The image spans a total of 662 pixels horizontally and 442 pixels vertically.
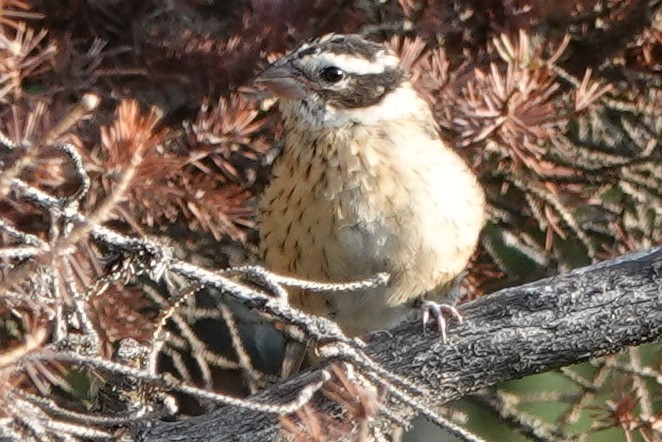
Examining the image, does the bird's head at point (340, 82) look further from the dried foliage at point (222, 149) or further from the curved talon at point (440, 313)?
the curved talon at point (440, 313)

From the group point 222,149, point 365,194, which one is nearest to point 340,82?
point 365,194

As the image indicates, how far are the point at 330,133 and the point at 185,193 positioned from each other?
34 centimetres

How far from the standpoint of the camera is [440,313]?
144 centimetres

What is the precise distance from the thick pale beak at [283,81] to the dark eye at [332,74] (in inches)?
1.5

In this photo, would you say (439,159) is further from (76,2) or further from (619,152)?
(76,2)

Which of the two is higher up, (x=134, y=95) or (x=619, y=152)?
(x=134, y=95)

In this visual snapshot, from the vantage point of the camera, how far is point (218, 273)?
1.10m

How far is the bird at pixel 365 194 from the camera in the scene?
155 cm

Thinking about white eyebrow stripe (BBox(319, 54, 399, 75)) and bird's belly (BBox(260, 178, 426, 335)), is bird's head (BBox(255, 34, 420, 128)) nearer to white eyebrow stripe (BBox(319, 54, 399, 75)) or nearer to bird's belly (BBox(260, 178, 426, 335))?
white eyebrow stripe (BBox(319, 54, 399, 75))

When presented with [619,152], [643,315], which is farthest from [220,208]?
[619,152]

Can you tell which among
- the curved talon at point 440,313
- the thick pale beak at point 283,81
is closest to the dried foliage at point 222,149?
the thick pale beak at point 283,81

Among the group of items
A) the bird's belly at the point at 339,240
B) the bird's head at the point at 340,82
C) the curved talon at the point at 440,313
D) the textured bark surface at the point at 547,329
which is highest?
the bird's head at the point at 340,82

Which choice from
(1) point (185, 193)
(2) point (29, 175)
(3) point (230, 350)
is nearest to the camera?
(2) point (29, 175)

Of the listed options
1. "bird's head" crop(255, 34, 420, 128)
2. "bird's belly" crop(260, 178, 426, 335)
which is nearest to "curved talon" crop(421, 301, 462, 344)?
"bird's belly" crop(260, 178, 426, 335)
